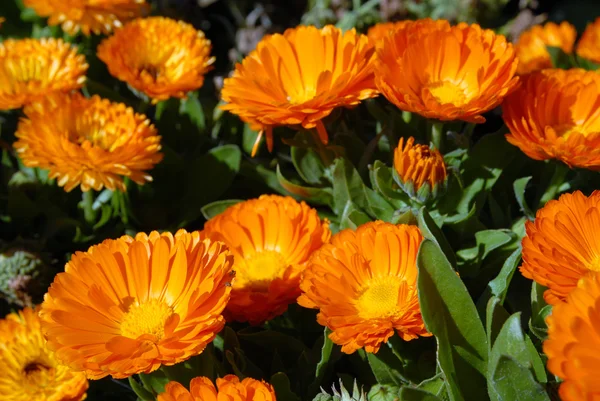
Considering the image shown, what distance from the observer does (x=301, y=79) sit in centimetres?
153

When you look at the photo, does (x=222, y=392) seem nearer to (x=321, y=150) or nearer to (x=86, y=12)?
(x=321, y=150)

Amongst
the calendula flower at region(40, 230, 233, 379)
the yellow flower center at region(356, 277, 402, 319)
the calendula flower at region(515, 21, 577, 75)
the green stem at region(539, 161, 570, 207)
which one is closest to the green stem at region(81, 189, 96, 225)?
the calendula flower at region(40, 230, 233, 379)

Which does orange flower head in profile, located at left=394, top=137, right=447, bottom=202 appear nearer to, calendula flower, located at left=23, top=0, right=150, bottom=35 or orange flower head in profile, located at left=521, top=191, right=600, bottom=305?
orange flower head in profile, located at left=521, top=191, right=600, bottom=305

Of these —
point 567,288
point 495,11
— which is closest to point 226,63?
point 495,11

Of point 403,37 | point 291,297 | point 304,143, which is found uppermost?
point 403,37

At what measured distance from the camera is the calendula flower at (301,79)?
1.32 metres

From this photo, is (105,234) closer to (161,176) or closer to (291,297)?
(161,176)

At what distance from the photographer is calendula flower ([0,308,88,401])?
139 cm

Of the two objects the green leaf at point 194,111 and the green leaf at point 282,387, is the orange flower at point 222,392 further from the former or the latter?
the green leaf at point 194,111

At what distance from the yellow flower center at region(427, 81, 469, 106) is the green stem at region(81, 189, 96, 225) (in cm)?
92

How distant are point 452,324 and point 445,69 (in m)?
0.62

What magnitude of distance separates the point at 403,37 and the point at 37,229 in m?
1.15

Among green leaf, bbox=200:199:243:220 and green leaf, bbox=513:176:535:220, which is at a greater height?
green leaf, bbox=513:176:535:220

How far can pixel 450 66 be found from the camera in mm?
1479
